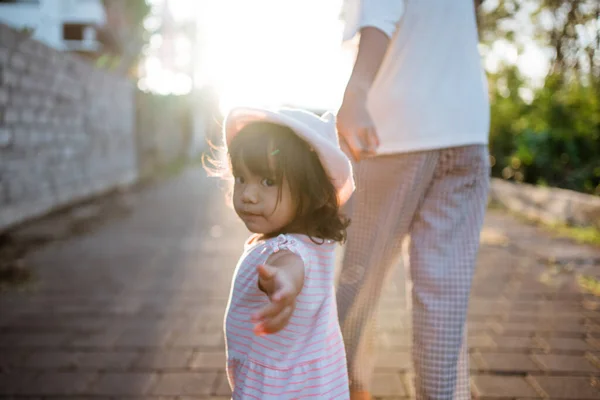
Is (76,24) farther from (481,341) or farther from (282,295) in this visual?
(282,295)

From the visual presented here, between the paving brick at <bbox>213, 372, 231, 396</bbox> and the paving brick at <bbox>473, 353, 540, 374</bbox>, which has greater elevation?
the paving brick at <bbox>473, 353, 540, 374</bbox>

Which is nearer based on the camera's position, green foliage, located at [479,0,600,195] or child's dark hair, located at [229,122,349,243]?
child's dark hair, located at [229,122,349,243]

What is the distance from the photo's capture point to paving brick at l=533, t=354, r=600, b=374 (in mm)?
2504

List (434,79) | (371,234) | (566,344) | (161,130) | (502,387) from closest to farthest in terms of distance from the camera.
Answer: (434,79) → (371,234) → (502,387) → (566,344) → (161,130)

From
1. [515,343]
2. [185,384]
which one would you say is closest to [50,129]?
[185,384]

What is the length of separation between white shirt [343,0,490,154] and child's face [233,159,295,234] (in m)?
0.46

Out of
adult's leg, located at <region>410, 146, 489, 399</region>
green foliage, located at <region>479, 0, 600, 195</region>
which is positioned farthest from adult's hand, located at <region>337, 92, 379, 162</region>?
green foliage, located at <region>479, 0, 600, 195</region>

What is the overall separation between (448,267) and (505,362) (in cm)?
122

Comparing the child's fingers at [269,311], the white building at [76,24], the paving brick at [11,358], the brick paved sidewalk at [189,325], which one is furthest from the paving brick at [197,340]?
the white building at [76,24]

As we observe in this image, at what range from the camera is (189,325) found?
10.2 ft

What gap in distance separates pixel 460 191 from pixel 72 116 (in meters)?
7.48

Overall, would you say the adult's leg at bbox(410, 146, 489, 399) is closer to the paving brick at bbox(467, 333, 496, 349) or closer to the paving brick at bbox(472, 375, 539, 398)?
the paving brick at bbox(472, 375, 539, 398)

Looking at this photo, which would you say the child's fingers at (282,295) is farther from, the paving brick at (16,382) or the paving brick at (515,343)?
the paving brick at (515,343)

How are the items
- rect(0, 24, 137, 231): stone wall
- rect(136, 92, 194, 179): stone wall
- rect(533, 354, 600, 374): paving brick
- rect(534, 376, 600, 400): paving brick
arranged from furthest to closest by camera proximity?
rect(136, 92, 194, 179): stone wall < rect(0, 24, 137, 231): stone wall < rect(533, 354, 600, 374): paving brick < rect(534, 376, 600, 400): paving brick
